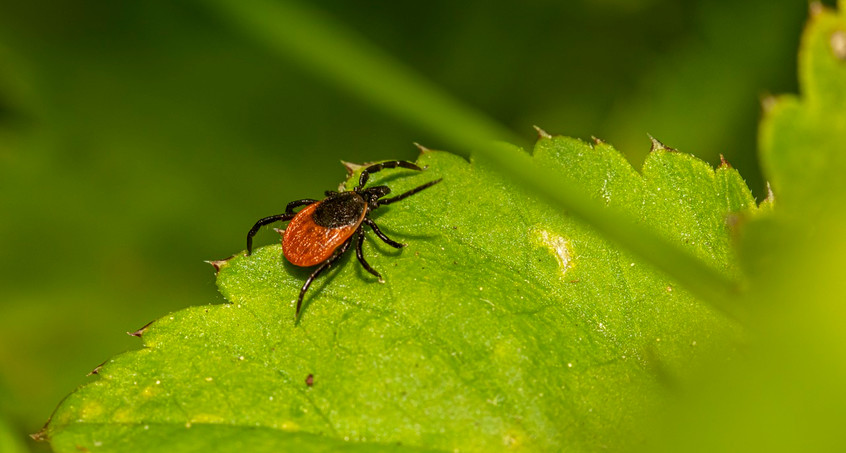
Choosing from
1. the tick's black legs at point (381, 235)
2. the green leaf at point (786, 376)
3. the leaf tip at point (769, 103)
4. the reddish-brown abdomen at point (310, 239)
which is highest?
the leaf tip at point (769, 103)

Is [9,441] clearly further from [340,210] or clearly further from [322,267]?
[340,210]

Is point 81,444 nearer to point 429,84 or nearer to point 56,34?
point 429,84

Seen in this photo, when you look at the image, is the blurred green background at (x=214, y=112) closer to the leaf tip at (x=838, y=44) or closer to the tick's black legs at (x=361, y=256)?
the tick's black legs at (x=361, y=256)

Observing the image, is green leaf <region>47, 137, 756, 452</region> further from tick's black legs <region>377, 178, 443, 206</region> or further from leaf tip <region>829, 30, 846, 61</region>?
leaf tip <region>829, 30, 846, 61</region>

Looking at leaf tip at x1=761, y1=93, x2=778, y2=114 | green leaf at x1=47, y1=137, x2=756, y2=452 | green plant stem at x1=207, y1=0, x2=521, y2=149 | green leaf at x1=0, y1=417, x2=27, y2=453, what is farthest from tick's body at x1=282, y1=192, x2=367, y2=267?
leaf tip at x1=761, y1=93, x2=778, y2=114

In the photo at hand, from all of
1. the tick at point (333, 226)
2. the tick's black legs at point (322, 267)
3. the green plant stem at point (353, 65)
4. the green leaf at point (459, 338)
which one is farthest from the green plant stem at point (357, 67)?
the tick's black legs at point (322, 267)

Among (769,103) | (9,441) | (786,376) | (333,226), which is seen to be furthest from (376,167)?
(786,376)

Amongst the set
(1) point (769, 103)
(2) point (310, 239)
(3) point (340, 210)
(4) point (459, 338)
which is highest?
(1) point (769, 103)
